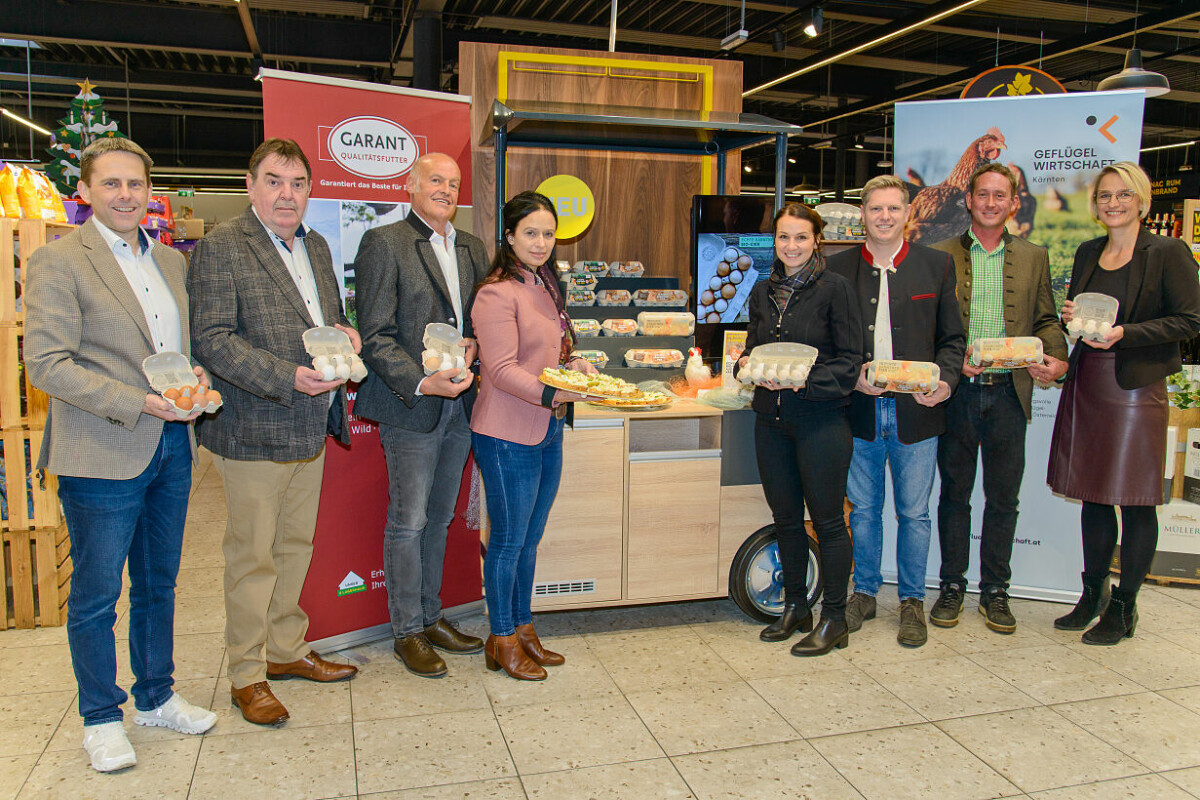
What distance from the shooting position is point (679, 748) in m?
2.63

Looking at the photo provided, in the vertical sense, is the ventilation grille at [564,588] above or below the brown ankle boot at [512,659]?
above

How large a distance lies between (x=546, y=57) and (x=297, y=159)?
2.05m

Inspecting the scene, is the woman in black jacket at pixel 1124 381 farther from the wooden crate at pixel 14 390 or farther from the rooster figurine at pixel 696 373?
the wooden crate at pixel 14 390

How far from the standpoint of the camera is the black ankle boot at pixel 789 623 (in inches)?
137

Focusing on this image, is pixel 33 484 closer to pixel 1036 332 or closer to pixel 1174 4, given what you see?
pixel 1036 332

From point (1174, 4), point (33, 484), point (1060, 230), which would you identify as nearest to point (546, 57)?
point (1060, 230)

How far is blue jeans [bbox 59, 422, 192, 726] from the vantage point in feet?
7.66

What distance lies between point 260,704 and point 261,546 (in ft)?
1.71

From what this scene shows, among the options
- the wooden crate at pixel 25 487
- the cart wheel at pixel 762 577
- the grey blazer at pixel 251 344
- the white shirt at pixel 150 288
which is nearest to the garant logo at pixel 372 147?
the grey blazer at pixel 251 344

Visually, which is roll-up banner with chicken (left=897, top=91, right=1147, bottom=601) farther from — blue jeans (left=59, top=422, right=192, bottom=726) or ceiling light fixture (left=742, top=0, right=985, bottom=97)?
ceiling light fixture (left=742, top=0, right=985, bottom=97)

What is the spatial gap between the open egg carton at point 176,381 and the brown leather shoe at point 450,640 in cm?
140

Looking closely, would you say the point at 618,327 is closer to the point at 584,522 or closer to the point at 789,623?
the point at 584,522

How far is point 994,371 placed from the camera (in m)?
3.48

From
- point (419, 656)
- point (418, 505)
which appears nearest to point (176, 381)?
point (418, 505)
